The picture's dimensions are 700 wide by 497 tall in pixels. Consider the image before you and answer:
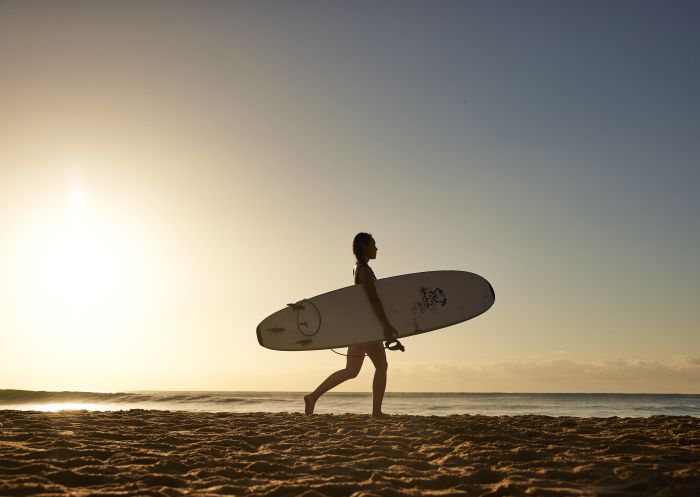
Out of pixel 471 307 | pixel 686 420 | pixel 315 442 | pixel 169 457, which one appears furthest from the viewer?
pixel 471 307

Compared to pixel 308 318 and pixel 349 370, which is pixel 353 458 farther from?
pixel 308 318

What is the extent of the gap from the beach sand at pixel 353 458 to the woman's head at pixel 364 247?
5.59ft

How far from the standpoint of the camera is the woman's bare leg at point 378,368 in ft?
17.7

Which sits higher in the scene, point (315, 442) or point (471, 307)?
point (471, 307)

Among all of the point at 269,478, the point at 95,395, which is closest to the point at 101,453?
the point at 269,478

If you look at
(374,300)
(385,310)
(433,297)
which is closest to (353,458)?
(374,300)

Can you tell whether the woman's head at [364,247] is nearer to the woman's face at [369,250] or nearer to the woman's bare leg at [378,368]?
the woman's face at [369,250]

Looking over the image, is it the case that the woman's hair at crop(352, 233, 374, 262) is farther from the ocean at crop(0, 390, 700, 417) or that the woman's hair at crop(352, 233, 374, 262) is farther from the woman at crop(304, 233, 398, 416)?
the ocean at crop(0, 390, 700, 417)

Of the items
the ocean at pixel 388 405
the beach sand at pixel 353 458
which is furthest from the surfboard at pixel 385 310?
the ocean at pixel 388 405

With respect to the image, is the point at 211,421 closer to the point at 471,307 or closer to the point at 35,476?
the point at 35,476

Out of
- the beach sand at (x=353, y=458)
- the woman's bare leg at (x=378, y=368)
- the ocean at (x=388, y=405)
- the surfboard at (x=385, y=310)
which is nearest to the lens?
the beach sand at (x=353, y=458)

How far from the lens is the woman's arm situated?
543 centimetres

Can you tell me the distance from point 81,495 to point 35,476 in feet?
1.93

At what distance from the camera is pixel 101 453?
11.4ft
